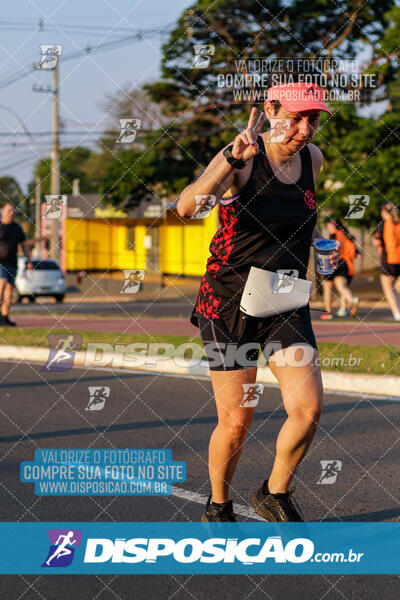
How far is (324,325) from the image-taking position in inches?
589

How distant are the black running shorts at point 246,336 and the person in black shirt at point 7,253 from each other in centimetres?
996

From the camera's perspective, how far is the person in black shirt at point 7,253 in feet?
45.4

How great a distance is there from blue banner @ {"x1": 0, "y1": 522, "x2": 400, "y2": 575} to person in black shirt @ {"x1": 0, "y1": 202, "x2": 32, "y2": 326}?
32.1 feet

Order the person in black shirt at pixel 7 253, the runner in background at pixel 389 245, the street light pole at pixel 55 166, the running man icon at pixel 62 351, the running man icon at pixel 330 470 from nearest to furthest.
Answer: the running man icon at pixel 330 470
the running man icon at pixel 62 351
the person in black shirt at pixel 7 253
the runner in background at pixel 389 245
the street light pole at pixel 55 166

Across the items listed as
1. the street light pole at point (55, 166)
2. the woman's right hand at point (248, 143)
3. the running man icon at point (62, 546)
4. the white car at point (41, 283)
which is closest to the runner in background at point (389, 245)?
the running man icon at point (62, 546)

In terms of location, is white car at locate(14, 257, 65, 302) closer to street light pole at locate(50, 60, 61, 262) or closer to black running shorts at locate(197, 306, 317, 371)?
street light pole at locate(50, 60, 61, 262)

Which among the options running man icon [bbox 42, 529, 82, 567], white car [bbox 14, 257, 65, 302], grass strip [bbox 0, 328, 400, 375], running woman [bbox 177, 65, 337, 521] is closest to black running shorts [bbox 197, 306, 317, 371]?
running woman [bbox 177, 65, 337, 521]

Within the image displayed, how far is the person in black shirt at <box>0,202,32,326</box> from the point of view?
1384cm

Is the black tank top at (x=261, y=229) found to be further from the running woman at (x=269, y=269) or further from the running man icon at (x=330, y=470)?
the running man icon at (x=330, y=470)

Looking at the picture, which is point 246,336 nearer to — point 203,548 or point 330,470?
point 203,548

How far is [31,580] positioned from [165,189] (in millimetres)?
24834

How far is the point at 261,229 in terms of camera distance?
3939 millimetres

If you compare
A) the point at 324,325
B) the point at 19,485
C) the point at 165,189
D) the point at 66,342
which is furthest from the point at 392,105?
the point at 19,485

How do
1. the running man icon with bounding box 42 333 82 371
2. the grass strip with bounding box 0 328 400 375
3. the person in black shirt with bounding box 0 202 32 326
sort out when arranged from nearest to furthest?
1. the grass strip with bounding box 0 328 400 375
2. the running man icon with bounding box 42 333 82 371
3. the person in black shirt with bounding box 0 202 32 326
